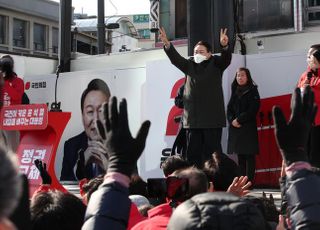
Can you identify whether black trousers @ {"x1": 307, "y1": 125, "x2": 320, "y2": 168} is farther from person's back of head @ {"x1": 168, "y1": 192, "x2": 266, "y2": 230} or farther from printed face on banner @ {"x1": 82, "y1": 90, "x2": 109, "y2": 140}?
printed face on banner @ {"x1": 82, "y1": 90, "x2": 109, "y2": 140}

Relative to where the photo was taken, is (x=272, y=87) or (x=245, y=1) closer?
(x=272, y=87)

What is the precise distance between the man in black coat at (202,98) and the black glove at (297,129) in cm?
400

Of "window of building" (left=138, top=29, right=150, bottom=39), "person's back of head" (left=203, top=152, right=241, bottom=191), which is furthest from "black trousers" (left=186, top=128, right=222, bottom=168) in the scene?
"window of building" (left=138, top=29, right=150, bottom=39)

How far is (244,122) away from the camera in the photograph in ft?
21.0

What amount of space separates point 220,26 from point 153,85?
4.01 ft

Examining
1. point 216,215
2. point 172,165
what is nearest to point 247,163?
point 172,165

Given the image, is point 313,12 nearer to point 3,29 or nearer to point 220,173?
point 220,173

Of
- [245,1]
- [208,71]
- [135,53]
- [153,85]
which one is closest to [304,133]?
[208,71]

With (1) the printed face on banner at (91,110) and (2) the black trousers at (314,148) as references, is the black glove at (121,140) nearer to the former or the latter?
(2) the black trousers at (314,148)

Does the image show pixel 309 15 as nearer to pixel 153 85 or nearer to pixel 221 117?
pixel 153 85

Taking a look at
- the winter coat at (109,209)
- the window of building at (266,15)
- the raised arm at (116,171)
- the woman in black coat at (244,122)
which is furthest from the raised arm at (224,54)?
the window of building at (266,15)

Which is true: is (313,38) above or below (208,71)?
above

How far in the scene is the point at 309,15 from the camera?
9797 millimetres

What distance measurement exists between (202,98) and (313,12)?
4.60 meters
